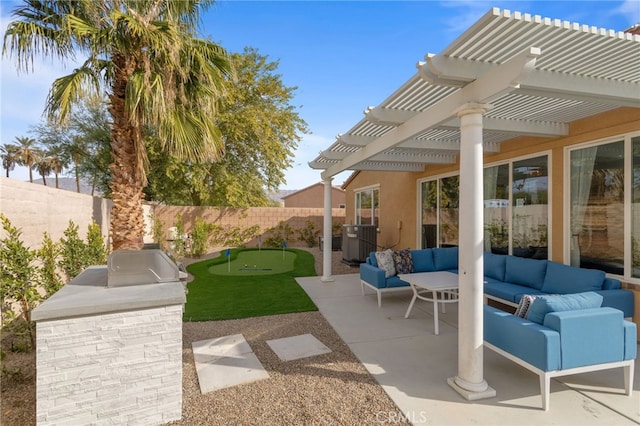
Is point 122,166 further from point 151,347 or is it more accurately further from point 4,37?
point 151,347

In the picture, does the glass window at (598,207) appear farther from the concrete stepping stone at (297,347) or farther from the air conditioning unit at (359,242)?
the air conditioning unit at (359,242)

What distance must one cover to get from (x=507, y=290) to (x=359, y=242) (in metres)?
5.94

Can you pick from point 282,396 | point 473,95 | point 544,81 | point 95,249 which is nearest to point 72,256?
point 95,249

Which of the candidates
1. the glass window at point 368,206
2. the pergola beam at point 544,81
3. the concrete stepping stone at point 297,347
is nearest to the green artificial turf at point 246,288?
the concrete stepping stone at point 297,347

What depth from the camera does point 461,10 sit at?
5.13 m

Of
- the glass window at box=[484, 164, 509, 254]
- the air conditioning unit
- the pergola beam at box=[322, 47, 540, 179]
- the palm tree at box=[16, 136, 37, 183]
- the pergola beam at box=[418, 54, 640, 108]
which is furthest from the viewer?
the palm tree at box=[16, 136, 37, 183]

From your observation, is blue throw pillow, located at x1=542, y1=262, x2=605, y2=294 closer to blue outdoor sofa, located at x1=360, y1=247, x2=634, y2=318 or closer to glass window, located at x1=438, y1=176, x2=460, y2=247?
blue outdoor sofa, located at x1=360, y1=247, x2=634, y2=318

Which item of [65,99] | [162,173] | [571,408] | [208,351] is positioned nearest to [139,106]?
[65,99]

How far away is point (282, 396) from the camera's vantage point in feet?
10.7

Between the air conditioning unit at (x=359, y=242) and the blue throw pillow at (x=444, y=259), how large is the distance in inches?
147

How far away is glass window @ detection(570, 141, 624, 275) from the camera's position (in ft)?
16.0

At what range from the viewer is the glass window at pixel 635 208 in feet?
15.1

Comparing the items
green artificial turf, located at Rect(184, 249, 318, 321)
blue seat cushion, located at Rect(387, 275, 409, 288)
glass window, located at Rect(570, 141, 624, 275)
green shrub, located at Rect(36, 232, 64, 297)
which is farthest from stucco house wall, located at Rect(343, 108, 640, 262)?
green shrub, located at Rect(36, 232, 64, 297)

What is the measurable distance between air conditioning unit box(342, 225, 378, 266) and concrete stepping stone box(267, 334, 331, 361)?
6.44 meters
